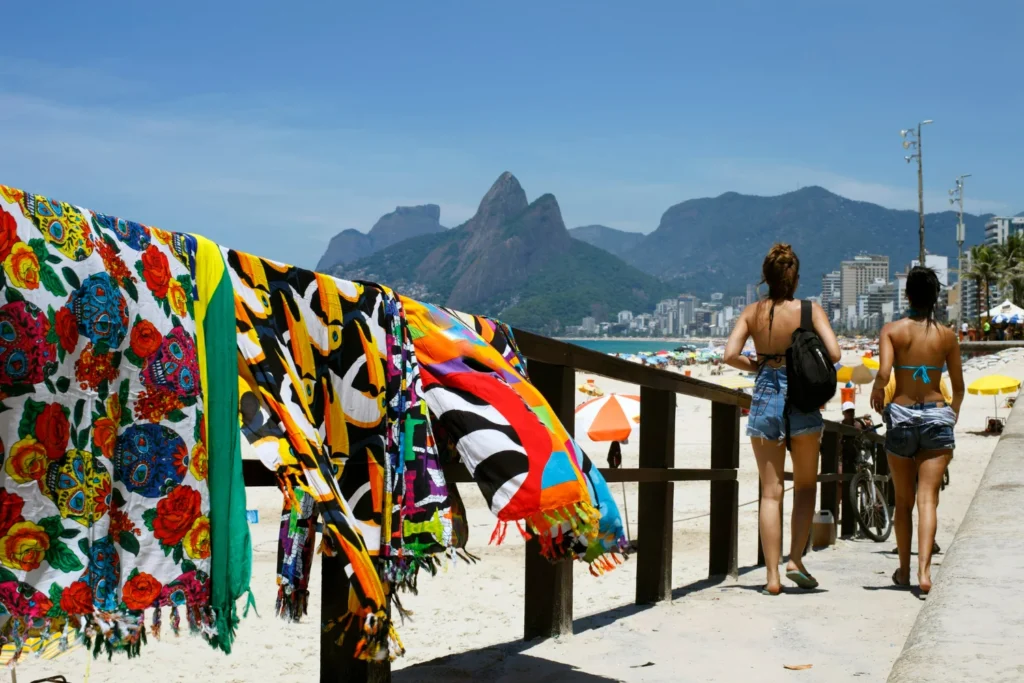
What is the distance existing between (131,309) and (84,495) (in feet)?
1.04

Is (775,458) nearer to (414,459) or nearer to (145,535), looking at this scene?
(414,459)

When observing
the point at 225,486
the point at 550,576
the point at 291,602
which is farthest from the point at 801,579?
the point at 225,486

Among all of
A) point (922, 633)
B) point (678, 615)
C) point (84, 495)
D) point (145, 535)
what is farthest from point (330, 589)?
point (678, 615)

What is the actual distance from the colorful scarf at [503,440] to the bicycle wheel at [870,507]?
6491 mm

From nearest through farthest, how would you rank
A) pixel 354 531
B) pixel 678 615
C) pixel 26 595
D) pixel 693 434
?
pixel 26 595 < pixel 354 531 < pixel 678 615 < pixel 693 434

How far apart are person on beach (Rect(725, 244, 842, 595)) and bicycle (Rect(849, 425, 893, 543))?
145 inches

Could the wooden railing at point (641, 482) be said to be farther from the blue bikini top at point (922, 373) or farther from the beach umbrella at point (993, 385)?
the beach umbrella at point (993, 385)

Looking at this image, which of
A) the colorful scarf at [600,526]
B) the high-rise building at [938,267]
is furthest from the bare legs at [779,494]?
the colorful scarf at [600,526]

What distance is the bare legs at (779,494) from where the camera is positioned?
4820mm

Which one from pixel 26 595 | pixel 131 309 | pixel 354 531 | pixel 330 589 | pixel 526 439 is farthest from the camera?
pixel 526 439

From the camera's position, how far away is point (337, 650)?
229 cm

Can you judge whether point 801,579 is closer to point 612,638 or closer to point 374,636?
point 612,638

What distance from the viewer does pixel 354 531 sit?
2.04m

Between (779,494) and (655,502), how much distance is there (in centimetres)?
82
